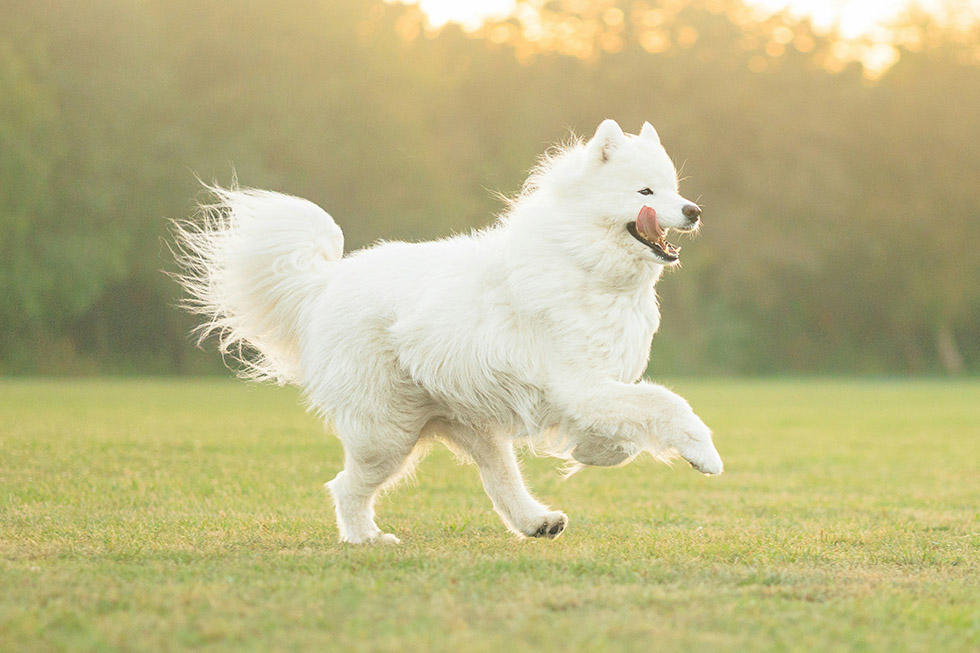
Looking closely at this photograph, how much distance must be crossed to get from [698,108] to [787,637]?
39.7 metres

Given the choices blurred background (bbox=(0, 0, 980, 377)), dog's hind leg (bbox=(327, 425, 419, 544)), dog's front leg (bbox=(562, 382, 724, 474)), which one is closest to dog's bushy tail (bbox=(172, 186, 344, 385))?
dog's hind leg (bbox=(327, 425, 419, 544))

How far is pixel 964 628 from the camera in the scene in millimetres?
4230

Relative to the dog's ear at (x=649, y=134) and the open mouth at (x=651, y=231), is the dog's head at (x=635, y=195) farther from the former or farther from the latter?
the dog's ear at (x=649, y=134)

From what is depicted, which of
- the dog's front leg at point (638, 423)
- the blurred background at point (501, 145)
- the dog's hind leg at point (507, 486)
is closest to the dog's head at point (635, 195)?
the dog's front leg at point (638, 423)

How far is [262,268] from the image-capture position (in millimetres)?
6684

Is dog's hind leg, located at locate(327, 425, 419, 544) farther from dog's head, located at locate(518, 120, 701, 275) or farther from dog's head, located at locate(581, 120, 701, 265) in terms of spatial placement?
dog's head, located at locate(581, 120, 701, 265)

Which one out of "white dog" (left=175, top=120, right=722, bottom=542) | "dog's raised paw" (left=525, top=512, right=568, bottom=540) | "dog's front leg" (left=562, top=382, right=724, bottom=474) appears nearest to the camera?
"dog's front leg" (left=562, top=382, right=724, bottom=474)

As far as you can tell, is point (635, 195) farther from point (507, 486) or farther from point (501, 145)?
point (501, 145)

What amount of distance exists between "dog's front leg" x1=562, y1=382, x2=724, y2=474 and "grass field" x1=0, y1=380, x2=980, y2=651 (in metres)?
0.55

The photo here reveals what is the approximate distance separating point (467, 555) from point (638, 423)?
109cm

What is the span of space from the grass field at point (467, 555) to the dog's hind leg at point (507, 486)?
0.43 feet

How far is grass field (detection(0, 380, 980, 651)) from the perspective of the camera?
3.98m

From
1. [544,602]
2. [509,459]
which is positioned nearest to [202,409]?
[509,459]

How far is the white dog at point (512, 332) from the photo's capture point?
557cm
